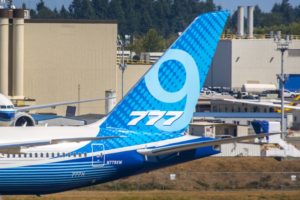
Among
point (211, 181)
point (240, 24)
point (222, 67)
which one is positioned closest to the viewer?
point (211, 181)

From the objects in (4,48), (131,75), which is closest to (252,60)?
(131,75)

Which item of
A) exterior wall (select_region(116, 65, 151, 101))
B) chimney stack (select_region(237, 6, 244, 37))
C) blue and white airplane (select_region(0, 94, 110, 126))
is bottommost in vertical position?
blue and white airplane (select_region(0, 94, 110, 126))

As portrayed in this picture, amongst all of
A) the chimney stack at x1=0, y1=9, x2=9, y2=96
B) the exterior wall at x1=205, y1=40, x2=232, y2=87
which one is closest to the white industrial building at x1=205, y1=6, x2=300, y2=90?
→ the exterior wall at x1=205, y1=40, x2=232, y2=87

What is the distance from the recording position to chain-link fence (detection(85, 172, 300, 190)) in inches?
1762

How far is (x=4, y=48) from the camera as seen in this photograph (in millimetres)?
93125

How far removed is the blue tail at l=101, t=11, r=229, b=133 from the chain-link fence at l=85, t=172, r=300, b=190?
9860 mm

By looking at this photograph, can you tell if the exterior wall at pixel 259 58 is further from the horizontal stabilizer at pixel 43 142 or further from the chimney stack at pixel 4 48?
the horizontal stabilizer at pixel 43 142

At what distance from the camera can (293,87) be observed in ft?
476

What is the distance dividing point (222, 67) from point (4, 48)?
5151 cm

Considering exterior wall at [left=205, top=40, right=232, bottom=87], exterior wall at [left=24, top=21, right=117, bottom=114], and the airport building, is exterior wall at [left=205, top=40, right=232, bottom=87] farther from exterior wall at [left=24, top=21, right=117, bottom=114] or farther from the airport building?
exterior wall at [left=24, top=21, right=117, bottom=114]

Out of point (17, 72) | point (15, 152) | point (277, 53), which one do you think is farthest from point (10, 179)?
point (277, 53)

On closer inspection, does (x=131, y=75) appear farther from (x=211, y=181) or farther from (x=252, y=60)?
(x=211, y=181)

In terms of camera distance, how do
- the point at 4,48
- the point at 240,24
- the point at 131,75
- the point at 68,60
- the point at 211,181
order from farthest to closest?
the point at 240,24 → the point at 131,75 → the point at 68,60 → the point at 4,48 → the point at 211,181

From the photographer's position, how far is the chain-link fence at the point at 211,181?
44.8 m
